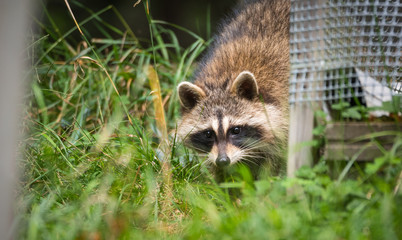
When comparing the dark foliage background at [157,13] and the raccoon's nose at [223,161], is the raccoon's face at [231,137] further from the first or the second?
the dark foliage background at [157,13]

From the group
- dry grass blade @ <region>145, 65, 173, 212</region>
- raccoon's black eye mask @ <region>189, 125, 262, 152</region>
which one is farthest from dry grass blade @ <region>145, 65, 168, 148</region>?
raccoon's black eye mask @ <region>189, 125, 262, 152</region>

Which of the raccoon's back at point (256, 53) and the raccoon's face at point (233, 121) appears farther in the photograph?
the raccoon's back at point (256, 53)

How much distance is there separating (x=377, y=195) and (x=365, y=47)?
128cm

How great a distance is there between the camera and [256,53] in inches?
187

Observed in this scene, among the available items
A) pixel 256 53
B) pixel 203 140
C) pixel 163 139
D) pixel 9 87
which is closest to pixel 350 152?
pixel 203 140

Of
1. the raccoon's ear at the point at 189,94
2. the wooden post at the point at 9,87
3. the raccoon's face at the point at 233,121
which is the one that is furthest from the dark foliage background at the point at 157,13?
the wooden post at the point at 9,87

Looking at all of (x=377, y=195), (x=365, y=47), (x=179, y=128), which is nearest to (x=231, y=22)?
(x=179, y=128)

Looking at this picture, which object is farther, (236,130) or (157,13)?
(157,13)

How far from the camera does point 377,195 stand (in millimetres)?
2869

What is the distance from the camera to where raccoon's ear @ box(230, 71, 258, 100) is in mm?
4230

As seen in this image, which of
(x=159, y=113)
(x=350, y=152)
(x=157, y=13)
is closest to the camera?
(x=350, y=152)

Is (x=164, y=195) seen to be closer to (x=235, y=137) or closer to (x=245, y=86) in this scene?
(x=235, y=137)

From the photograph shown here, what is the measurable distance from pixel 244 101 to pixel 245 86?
150 mm

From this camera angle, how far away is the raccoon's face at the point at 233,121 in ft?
14.0
